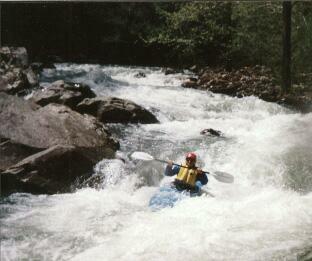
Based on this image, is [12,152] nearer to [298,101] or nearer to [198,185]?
[198,185]

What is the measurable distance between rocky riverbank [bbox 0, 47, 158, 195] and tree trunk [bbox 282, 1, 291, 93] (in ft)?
14.4

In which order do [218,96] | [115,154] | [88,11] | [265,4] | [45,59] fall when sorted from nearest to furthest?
[115,154], [218,96], [265,4], [45,59], [88,11]

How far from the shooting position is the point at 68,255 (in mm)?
4676

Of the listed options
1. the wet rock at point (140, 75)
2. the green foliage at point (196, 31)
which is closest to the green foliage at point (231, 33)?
the green foliage at point (196, 31)

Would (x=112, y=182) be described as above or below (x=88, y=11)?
below

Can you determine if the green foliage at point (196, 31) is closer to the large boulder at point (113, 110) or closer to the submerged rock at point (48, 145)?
the large boulder at point (113, 110)

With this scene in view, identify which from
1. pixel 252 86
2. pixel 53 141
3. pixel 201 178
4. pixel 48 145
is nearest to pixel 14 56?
pixel 252 86

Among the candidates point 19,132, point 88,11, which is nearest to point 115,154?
point 19,132

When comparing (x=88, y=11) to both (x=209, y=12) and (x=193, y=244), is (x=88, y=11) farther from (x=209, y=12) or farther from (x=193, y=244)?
(x=193, y=244)

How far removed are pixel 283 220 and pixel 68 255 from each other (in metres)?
2.50

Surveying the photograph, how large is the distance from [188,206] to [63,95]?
4858 mm

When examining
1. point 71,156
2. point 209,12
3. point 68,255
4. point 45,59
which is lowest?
point 68,255

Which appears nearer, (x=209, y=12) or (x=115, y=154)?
(x=115, y=154)

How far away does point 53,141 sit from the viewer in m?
7.18
